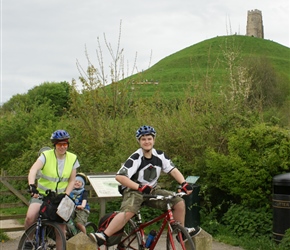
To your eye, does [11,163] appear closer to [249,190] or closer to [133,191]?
[249,190]

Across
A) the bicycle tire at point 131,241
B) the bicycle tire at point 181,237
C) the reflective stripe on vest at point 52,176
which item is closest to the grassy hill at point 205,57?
the reflective stripe on vest at point 52,176

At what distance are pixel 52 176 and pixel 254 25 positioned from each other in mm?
104692

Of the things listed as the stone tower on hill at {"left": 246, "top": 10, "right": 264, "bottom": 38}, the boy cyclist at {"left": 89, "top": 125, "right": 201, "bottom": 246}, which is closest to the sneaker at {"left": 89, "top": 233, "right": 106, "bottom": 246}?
the boy cyclist at {"left": 89, "top": 125, "right": 201, "bottom": 246}

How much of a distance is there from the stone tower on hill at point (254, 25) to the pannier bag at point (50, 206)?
103488 mm

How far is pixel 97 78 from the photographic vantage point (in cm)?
1720

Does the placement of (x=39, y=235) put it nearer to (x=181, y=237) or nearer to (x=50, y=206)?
(x=50, y=206)

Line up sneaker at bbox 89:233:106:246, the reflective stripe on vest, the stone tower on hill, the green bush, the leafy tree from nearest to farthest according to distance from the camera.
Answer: sneaker at bbox 89:233:106:246
the reflective stripe on vest
the green bush
the leafy tree
the stone tower on hill

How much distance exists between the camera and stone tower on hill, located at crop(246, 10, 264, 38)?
10630cm

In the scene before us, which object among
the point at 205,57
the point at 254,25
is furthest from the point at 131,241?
the point at 254,25

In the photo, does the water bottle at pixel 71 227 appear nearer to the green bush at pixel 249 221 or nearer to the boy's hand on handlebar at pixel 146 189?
the boy's hand on handlebar at pixel 146 189

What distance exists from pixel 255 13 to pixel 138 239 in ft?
346

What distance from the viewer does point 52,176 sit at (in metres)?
6.64

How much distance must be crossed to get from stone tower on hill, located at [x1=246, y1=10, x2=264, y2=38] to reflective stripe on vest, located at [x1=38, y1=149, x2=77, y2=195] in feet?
338

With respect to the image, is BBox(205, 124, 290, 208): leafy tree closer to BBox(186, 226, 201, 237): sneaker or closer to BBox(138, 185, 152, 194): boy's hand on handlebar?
BBox(186, 226, 201, 237): sneaker
